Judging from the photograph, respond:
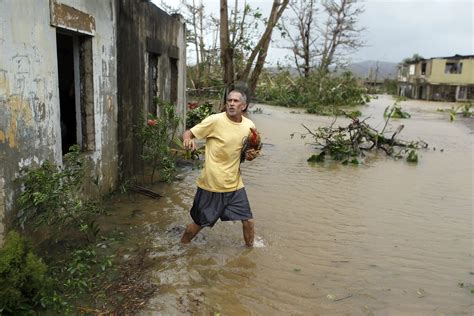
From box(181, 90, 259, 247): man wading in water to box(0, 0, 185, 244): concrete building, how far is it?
1.36 metres

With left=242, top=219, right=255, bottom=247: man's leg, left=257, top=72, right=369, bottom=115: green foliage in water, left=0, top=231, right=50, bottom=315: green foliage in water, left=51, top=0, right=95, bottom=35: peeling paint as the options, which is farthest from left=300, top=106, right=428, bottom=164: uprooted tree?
→ left=257, top=72, right=369, bottom=115: green foliage in water

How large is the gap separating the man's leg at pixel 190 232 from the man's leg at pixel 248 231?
474 mm

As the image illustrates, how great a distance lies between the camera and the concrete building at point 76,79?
3.53 meters

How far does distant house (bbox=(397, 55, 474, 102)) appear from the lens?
41812 millimetres

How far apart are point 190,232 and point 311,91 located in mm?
21608

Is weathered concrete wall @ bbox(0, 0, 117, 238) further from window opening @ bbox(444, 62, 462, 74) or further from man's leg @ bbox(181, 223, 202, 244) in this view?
window opening @ bbox(444, 62, 462, 74)

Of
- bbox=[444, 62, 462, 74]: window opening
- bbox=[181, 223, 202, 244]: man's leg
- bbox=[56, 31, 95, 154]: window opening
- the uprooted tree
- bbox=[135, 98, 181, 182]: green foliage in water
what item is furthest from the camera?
bbox=[444, 62, 462, 74]: window opening

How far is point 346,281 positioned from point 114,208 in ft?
10.0

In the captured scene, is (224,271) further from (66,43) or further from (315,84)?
(315,84)

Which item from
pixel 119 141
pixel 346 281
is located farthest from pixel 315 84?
pixel 346 281

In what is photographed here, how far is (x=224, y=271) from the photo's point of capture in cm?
420

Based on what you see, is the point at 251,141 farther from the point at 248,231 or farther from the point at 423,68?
the point at 423,68

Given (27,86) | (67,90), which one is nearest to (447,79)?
(67,90)

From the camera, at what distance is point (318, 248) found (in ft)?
16.4
